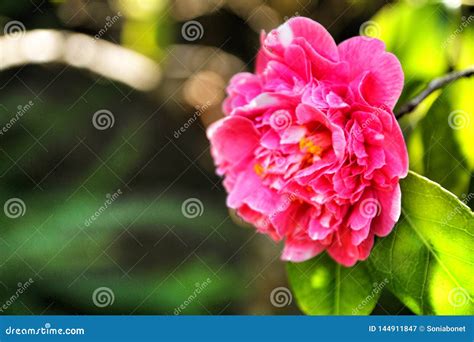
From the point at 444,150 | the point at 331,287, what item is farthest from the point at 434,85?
the point at 331,287

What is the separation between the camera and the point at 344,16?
1.12 meters

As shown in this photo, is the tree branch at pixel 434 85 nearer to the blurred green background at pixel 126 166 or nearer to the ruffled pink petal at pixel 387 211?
the ruffled pink petal at pixel 387 211

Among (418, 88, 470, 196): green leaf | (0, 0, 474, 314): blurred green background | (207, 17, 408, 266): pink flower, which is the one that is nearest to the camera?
(207, 17, 408, 266): pink flower

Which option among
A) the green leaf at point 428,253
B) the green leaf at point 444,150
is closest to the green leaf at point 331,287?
the green leaf at point 428,253

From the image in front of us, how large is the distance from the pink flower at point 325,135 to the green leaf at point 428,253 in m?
0.04

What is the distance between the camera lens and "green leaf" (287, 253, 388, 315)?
99 cm

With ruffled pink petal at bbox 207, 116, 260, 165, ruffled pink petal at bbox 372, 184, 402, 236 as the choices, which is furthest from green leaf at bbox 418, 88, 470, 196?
ruffled pink petal at bbox 207, 116, 260, 165

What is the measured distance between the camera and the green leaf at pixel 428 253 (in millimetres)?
876

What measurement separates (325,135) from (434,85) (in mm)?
197

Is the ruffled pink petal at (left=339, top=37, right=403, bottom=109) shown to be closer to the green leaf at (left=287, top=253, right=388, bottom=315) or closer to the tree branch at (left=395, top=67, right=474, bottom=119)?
the tree branch at (left=395, top=67, right=474, bottom=119)

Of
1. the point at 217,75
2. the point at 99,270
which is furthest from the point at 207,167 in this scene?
the point at 99,270

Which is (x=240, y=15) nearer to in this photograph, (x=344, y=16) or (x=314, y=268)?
(x=344, y=16)

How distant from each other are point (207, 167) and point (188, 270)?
0.19 metres

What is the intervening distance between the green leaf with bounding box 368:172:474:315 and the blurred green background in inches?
11.0
